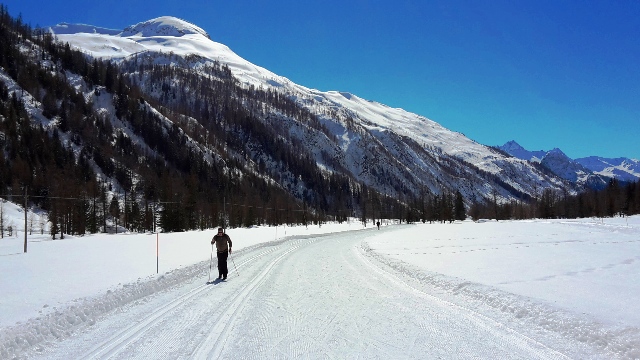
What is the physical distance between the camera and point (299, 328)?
8.73 meters

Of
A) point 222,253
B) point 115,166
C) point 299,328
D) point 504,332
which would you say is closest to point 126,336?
point 299,328

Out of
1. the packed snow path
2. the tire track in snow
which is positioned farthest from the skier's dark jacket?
the tire track in snow

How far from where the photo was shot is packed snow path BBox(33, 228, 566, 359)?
714 centimetres

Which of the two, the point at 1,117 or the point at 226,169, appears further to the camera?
the point at 226,169

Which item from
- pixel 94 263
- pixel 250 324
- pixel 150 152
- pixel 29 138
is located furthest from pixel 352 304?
pixel 150 152

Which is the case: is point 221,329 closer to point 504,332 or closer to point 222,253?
point 504,332

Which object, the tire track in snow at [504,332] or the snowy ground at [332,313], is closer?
the tire track in snow at [504,332]

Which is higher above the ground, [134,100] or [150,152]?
[134,100]

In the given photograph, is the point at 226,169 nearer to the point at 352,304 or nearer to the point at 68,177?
the point at 68,177

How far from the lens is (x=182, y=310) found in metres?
10.8

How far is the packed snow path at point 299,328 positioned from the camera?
7144 millimetres

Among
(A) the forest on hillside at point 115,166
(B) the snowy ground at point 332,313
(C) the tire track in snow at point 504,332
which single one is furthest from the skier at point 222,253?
(A) the forest on hillside at point 115,166

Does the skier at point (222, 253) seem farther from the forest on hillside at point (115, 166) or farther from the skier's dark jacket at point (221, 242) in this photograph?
the forest on hillside at point (115, 166)

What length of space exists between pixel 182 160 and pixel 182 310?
499ft
